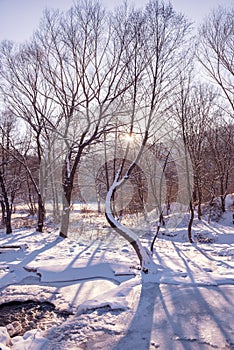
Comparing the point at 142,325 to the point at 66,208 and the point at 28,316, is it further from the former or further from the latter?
the point at 66,208

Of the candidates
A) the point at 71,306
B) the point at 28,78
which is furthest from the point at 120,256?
the point at 28,78

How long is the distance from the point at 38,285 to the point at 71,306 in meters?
1.44

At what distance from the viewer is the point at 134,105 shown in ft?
27.2

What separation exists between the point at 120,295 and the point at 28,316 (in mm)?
1602

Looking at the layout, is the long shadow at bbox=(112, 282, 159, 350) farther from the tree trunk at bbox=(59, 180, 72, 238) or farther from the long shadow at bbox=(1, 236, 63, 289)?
the tree trunk at bbox=(59, 180, 72, 238)

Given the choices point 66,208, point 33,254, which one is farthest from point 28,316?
point 66,208

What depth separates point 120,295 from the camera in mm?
5285

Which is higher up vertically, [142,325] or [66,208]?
[66,208]

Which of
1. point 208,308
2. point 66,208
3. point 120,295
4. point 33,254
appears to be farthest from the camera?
point 66,208

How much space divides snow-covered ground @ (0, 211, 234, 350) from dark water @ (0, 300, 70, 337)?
16 centimetres

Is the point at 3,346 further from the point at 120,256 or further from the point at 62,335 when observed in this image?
the point at 120,256

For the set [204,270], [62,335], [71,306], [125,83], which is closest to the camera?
[62,335]

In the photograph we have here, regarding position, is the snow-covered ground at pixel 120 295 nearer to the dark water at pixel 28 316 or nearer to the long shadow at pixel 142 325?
the long shadow at pixel 142 325

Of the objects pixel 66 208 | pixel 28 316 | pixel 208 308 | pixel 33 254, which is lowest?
pixel 28 316
